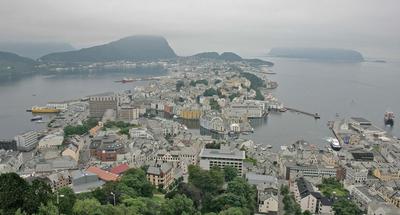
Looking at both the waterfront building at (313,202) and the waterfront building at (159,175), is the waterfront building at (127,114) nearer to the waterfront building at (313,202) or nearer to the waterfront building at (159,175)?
the waterfront building at (159,175)

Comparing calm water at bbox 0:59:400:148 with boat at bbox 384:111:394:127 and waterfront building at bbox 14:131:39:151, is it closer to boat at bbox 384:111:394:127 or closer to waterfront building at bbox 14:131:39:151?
boat at bbox 384:111:394:127

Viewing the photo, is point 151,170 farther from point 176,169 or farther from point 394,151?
point 394,151

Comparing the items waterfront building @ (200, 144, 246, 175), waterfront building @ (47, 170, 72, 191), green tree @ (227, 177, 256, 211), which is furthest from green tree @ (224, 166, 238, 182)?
waterfront building @ (47, 170, 72, 191)

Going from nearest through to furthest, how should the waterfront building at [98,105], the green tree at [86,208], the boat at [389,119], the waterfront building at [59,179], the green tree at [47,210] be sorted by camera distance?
the green tree at [47,210]
the green tree at [86,208]
the waterfront building at [59,179]
the boat at [389,119]
the waterfront building at [98,105]

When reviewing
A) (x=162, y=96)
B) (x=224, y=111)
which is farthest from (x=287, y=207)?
(x=162, y=96)

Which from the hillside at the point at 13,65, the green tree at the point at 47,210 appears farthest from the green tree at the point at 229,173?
the hillside at the point at 13,65

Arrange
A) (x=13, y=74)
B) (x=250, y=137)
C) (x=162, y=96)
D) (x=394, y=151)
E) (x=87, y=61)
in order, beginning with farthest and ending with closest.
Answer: (x=87, y=61), (x=13, y=74), (x=162, y=96), (x=250, y=137), (x=394, y=151)

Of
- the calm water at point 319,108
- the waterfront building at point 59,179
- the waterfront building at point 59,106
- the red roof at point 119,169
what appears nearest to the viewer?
the waterfront building at point 59,179
